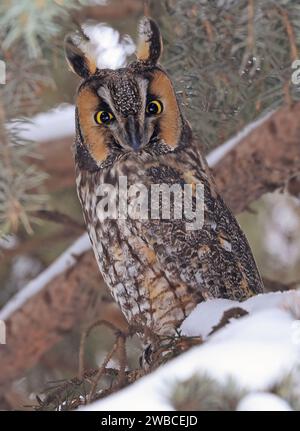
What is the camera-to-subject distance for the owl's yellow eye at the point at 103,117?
232 centimetres

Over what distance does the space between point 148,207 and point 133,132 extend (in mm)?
224

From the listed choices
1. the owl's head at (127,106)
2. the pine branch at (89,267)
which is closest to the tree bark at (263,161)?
the pine branch at (89,267)

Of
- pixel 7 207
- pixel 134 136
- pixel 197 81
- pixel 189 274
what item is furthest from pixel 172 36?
pixel 7 207

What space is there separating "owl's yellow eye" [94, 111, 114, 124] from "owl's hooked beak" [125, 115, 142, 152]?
0.27ft

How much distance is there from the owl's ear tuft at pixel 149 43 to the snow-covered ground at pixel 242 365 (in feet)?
3.99

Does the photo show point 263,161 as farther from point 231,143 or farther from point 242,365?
point 242,365

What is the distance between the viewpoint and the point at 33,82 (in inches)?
85.1

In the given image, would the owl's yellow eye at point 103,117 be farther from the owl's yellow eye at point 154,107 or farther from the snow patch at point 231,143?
the snow patch at point 231,143

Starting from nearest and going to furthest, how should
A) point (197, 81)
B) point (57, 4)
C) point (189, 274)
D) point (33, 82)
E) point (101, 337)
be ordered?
point (57, 4) < point (33, 82) < point (189, 274) < point (197, 81) < point (101, 337)

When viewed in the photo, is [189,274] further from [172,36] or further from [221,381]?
[221,381]

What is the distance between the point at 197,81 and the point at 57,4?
117 centimetres

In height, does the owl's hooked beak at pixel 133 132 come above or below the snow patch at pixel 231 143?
below

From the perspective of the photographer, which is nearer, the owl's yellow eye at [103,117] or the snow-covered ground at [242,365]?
the snow-covered ground at [242,365]

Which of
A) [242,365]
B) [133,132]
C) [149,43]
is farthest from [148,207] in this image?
[242,365]
